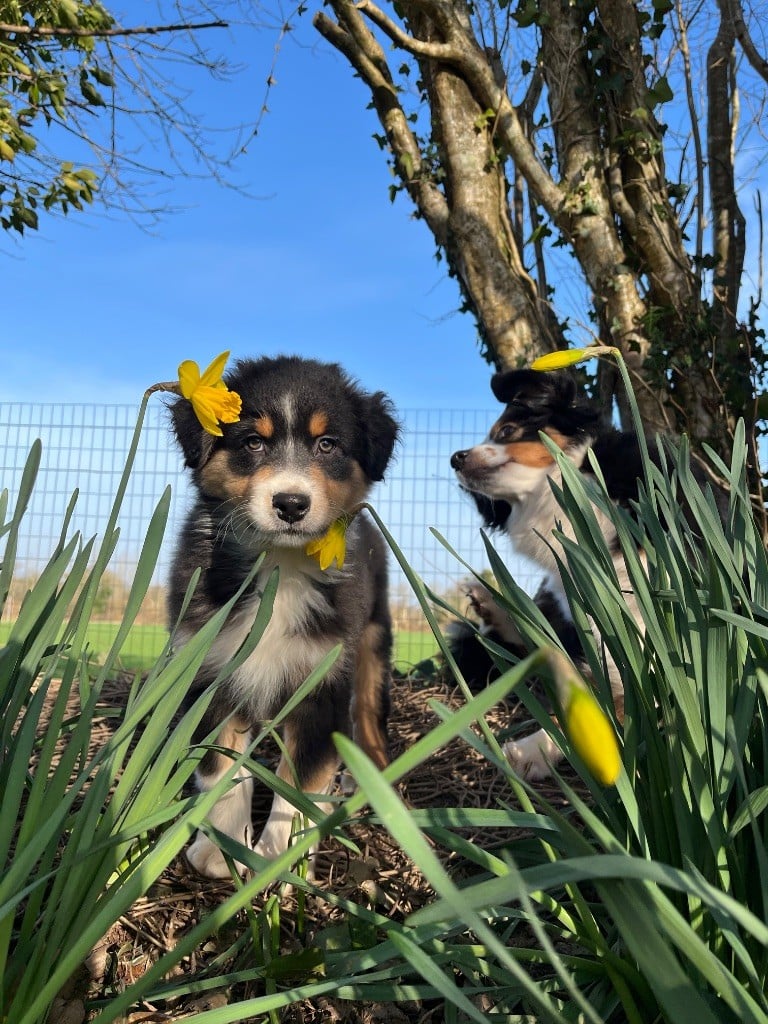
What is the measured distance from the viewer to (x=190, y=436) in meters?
2.74

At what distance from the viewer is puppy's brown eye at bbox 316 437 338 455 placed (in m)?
2.75

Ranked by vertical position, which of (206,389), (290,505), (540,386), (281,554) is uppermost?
(540,386)

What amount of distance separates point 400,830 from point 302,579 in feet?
6.80

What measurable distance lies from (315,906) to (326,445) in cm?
142

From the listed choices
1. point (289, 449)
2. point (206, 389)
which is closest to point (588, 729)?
point (206, 389)

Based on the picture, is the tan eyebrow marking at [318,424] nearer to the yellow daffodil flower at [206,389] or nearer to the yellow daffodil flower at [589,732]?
the yellow daffodil flower at [206,389]

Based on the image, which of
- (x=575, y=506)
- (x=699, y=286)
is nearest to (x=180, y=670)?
(x=575, y=506)

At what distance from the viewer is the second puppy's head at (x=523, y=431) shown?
409 centimetres

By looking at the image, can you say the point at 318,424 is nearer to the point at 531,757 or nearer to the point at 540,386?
the point at 531,757

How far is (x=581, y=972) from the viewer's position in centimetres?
121

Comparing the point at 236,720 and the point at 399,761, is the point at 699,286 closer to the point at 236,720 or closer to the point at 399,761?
the point at 236,720

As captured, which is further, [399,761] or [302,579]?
[302,579]

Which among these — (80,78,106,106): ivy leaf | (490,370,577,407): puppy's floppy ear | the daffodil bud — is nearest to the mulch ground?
the daffodil bud

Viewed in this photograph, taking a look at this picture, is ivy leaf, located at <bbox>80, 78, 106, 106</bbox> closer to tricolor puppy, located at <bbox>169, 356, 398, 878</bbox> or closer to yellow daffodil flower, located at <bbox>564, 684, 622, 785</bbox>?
tricolor puppy, located at <bbox>169, 356, 398, 878</bbox>
